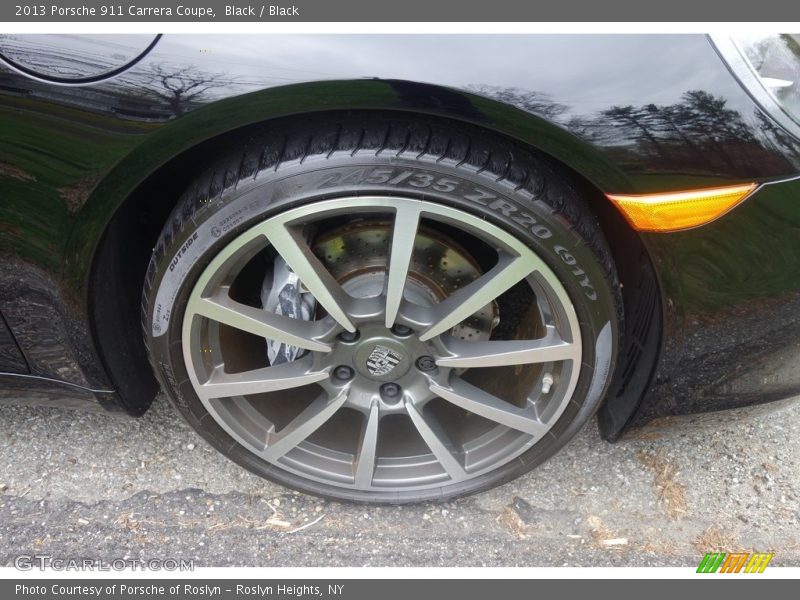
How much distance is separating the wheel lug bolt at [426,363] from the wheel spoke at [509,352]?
0.03m

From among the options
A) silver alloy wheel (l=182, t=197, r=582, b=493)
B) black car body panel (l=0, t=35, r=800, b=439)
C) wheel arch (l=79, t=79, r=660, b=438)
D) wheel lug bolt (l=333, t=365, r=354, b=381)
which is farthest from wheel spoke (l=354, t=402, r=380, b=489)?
black car body panel (l=0, t=35, r=800, b=439)

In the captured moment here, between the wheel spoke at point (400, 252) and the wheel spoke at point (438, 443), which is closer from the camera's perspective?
the wheel spoke at point (400, 252)

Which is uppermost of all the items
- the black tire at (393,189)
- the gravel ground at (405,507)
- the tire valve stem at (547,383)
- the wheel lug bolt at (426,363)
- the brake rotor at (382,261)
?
the black tire at (393,189)

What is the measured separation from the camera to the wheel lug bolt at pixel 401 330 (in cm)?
156

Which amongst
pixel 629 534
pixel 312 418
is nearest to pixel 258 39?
pixel 312 418

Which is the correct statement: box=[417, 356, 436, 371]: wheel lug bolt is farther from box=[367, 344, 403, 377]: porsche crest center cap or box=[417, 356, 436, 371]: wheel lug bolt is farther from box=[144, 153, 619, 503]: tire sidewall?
box=[144, 153, 619, 503]: tire sidewall

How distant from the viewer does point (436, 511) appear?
1913 millimetres

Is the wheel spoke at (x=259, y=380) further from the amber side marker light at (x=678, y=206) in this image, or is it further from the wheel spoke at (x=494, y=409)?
the amber side marker light at (x=678, y=206)

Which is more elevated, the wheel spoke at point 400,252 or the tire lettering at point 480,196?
the tire lettering at point 480,196

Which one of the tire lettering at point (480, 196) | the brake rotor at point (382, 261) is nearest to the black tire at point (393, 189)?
the tire lettering at point (480, 196)

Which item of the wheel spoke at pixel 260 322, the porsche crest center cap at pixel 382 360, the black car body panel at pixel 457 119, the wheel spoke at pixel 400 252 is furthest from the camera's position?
the porsche crest center cap at pixel 382 360

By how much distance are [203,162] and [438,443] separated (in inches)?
37.8

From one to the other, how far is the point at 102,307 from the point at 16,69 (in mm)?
586

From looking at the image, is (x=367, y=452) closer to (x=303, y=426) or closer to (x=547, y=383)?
(x=303, y=426)
